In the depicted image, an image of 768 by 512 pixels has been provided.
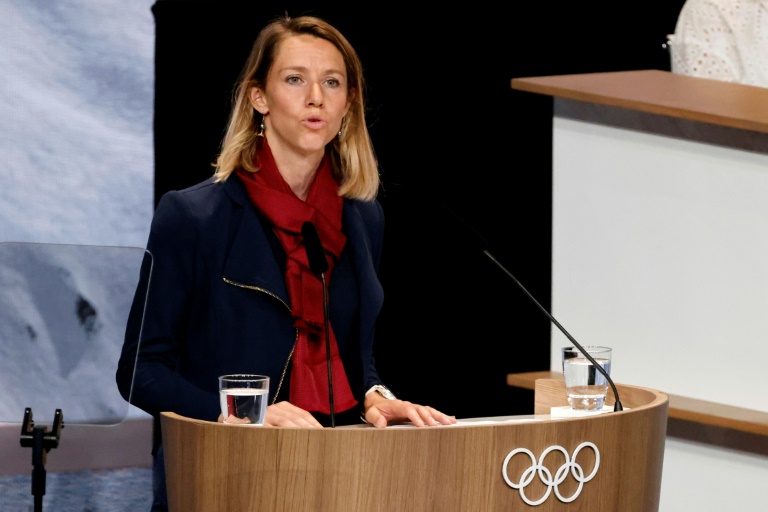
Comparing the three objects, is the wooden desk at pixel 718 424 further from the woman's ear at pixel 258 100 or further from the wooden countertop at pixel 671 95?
the woman's ear at pixel 258 100

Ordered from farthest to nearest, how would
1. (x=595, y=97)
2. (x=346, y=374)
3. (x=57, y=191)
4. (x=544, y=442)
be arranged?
1. (x=57, y=191)
2. (x=595, y=97)
3. (x=346, y=374)
4. (x=544, y=442)

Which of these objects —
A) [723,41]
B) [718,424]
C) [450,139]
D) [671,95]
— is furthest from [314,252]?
[450,139]

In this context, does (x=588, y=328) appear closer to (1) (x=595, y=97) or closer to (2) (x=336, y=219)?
(1) (x=595, y=97)

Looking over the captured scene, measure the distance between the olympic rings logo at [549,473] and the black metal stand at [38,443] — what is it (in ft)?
2.01

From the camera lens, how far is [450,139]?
4.60 m

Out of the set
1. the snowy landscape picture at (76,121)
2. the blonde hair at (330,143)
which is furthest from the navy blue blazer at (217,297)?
the snowy landscape picture at (76,121)

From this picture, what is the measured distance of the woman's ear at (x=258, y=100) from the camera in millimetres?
2561

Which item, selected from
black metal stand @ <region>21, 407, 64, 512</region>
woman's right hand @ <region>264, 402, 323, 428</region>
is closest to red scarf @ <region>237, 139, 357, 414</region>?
woman's right hand @ <region>264, 402, 323, 428</region>

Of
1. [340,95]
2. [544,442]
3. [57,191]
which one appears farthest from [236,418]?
[57,191]

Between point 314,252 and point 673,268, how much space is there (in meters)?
1.44

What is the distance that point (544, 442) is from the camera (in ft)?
5.65

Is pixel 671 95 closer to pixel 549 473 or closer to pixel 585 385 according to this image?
pixel 585 385

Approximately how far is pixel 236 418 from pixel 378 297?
77cm

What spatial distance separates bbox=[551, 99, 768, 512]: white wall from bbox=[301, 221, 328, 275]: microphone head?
55.4 inches
